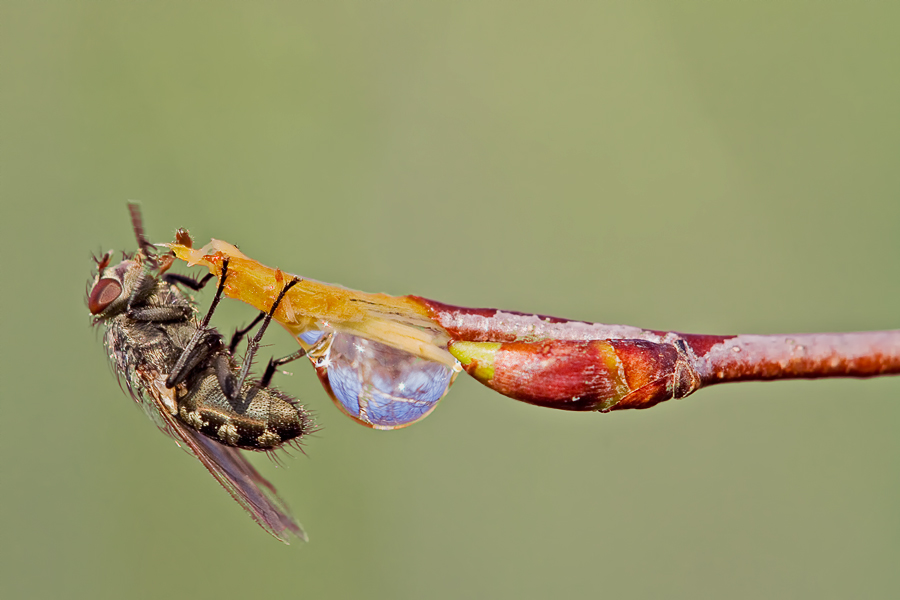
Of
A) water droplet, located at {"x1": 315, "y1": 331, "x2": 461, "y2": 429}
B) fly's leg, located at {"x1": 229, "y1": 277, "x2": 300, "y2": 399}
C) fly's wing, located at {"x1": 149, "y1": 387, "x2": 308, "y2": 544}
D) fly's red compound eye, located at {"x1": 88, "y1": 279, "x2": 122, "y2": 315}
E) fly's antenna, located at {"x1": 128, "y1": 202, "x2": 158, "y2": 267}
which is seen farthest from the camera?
fly's red compound eye, located at {"x1": 88, "y1": 279, "x2": 122, "y2": 315}

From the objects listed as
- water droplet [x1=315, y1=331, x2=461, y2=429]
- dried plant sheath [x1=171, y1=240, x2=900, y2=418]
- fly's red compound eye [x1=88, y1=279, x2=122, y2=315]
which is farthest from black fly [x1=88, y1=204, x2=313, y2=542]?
dried plant sheath [x1=171, y1=240, x2=900, y2=418]

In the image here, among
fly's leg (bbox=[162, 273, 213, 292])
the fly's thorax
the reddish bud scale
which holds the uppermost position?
fly's leg (bbox=[162, 273, 213, 292])

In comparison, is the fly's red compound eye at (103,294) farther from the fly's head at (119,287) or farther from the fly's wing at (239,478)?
the fly's wing at (239,478)

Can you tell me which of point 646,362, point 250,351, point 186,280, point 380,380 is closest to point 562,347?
point 646,362

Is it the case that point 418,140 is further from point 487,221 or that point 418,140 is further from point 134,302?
point 134,302

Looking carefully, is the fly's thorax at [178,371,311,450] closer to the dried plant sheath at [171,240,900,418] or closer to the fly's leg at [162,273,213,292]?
the fly's leg at [162,273,213,292]

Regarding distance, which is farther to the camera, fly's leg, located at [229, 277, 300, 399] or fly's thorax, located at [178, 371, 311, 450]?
fly's thorax, located at [178, 371, 311, 450]

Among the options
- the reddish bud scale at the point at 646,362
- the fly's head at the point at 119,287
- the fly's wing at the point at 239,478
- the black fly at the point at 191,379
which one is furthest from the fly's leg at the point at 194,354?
the reddish bud scale at the point at 646,362
